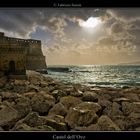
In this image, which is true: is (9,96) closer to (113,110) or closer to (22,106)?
(22,106)

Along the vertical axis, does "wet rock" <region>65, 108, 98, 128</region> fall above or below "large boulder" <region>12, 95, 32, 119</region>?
below

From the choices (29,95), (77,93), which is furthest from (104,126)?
(29,95)

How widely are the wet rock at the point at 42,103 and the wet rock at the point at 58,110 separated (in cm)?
4

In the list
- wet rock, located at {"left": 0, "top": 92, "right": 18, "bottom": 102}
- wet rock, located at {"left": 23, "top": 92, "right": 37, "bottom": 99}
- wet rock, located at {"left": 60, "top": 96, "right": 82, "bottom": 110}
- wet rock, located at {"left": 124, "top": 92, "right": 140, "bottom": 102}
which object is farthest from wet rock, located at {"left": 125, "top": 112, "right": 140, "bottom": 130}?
wet rock, located at {"left": 0, "top": 92, "right": 18, "bottom": 102}

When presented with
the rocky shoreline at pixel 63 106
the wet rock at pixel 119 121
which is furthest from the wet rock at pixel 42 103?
the wet rock at pixel 119 121

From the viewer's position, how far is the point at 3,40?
247 cm

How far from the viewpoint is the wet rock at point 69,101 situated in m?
2.52

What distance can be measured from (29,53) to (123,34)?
2.24 ft

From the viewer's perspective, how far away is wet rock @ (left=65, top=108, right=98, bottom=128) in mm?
2396

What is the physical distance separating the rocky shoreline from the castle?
60 millimetres

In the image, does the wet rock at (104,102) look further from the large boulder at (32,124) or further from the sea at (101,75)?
the large boulder at (32,124)

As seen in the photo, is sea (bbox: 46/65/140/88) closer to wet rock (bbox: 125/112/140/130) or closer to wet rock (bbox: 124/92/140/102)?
wet rock (bbox: 124/92/140/102)
